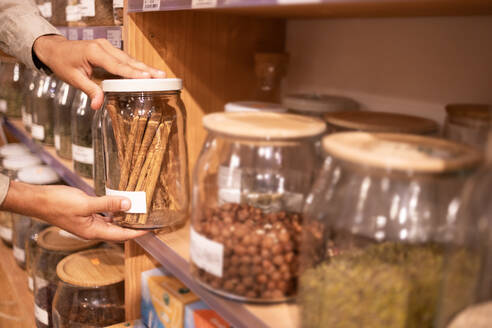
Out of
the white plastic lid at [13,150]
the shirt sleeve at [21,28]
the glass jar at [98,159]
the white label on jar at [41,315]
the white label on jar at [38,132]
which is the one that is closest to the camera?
the glass jar at [98,159]

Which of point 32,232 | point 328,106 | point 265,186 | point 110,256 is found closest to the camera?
point 265,186

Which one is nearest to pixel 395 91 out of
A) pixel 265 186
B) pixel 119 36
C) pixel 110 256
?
pixel 265 186

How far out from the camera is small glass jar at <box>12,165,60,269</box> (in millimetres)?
1681

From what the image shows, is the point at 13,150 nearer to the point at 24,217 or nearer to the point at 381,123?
the point at 24,217

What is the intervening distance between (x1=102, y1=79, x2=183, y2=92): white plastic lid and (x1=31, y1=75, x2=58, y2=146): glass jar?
0.90 meters

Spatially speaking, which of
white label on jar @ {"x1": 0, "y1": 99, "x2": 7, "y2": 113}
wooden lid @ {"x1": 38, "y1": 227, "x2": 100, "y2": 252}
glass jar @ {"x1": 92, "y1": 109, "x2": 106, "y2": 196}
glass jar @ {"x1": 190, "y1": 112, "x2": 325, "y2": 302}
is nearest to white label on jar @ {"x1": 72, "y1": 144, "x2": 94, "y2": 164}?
glass jar @ {"x1": 92, "y1": 109, "x2": 106, "y2": 196}

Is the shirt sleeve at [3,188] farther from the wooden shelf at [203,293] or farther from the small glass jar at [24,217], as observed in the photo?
the small glass jar at [24,217]

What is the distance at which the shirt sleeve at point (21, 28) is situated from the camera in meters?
1.17

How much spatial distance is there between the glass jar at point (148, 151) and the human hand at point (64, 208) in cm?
3

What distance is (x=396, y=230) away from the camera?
545mm

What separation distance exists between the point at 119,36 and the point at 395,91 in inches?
27.7

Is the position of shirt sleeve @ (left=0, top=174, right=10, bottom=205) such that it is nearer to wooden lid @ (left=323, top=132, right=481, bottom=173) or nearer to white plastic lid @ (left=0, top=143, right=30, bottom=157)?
wooden lid @ (left=323, top=132, right=481, bottom=173)

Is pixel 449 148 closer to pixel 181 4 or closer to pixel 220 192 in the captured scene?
pixel 220 192

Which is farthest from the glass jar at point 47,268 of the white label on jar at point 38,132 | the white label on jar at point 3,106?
the white label on jar at point 3,106
